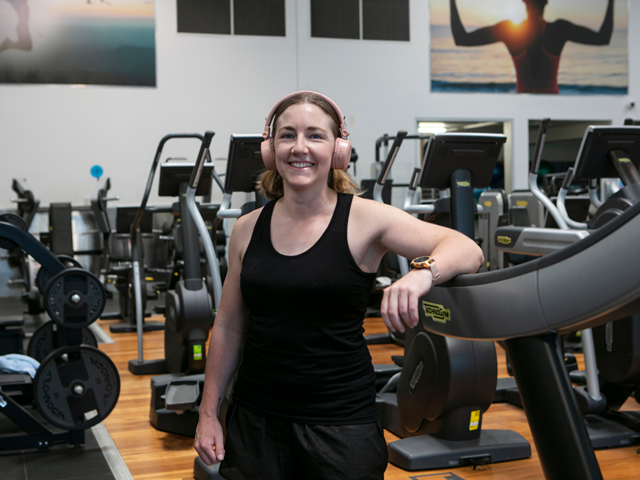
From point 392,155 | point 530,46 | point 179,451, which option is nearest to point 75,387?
point 179,451

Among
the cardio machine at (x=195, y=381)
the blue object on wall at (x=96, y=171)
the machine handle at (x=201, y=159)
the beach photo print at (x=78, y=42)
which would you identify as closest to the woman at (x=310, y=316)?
the cardio machine at (x=195, y=381)

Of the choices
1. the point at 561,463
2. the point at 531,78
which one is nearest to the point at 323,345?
the point at 561,463

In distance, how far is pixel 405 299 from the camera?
111 centimetres

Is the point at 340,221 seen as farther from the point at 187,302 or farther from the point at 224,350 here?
the point at 187,302

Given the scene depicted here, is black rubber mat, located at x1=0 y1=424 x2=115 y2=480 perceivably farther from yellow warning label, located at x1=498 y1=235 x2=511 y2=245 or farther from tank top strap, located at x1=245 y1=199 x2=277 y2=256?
yellow warning label, located at x1=498 y1=235 x2=511 y2=245

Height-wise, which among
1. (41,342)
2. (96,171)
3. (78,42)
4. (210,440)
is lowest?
(41,342)

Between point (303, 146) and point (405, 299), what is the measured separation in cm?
45

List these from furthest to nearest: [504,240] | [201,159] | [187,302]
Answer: [187,302] → [201,159] → [504,240]

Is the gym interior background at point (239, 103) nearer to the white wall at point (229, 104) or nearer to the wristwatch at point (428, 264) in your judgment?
the white wall at point (229, 104)

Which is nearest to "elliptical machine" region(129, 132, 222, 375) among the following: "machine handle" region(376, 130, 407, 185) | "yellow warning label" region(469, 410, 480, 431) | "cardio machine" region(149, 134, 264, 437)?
"cardio machine" region(149, 134, 264, 437)

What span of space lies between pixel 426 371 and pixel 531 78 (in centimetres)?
943

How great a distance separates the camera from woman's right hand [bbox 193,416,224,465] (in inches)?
57.8

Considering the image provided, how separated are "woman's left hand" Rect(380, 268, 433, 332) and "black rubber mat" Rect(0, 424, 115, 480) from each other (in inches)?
85.5

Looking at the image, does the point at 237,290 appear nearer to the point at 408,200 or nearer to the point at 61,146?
the point at 408,200
